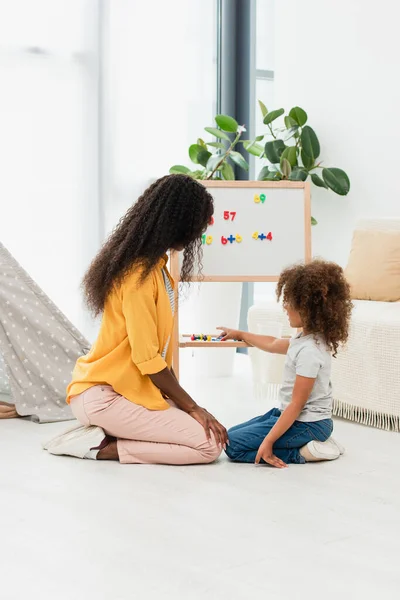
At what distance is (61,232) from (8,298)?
1053mm

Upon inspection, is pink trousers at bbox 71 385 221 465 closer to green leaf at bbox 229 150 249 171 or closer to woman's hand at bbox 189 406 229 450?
woman's hand at bbox 189 406 229 450

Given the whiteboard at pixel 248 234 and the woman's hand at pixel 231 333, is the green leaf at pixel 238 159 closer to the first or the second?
the whiteboard at pixel 248 234

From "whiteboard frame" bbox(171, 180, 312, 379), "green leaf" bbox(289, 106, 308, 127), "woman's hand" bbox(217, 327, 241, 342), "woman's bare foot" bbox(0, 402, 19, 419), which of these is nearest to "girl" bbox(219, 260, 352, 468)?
"woman's hand" bbox(217, 327, 241, 342)

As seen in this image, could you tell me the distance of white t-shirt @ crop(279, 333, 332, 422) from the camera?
7.91 feet

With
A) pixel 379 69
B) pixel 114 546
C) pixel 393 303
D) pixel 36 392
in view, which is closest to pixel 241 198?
pixel 393 303

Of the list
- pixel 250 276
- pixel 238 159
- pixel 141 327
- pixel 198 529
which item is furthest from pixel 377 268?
pixel 198 529

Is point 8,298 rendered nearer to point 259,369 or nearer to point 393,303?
point 259,369

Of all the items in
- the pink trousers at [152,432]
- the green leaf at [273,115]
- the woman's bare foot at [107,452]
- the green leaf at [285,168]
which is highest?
the green leaf at [273,115]

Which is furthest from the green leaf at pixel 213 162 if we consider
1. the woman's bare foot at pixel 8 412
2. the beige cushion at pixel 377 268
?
the woman's bare foot at pixel 8 412

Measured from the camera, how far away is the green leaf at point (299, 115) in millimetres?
4406

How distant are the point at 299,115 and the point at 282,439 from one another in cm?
244

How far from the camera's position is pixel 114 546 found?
5.73ft

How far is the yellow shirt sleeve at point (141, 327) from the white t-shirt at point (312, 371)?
40cm

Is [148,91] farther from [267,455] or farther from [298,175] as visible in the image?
[267,455]
